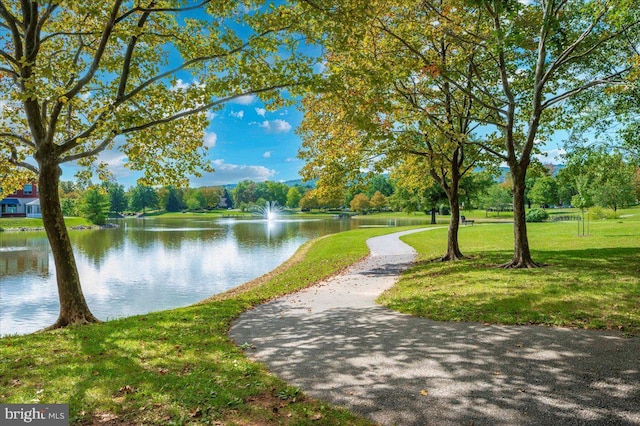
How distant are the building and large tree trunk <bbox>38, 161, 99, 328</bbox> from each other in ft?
263

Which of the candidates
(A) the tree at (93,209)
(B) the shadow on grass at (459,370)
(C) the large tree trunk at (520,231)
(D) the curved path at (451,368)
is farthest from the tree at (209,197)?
(B) the shadow on grass at (459,370)

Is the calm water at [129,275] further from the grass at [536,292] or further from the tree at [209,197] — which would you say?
the tree at [209,197]

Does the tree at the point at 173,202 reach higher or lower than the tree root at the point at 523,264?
higher

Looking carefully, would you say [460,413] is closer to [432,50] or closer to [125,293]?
[432,50]

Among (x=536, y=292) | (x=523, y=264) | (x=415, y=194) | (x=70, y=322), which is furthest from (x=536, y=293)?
(x=415, y=194)

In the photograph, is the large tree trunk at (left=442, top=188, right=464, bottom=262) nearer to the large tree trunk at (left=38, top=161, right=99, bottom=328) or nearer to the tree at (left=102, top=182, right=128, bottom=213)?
the large tree trunk at (left=38, top=161, right=99, bottom=328)

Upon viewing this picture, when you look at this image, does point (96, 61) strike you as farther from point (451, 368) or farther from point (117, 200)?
point (117, 200)

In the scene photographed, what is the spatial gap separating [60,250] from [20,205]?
275 ft

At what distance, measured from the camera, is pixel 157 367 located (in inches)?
223

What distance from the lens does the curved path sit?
4143 mm

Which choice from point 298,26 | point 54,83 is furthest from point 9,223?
point 298,26

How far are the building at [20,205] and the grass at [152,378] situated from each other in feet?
274

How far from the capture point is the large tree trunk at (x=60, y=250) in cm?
943
